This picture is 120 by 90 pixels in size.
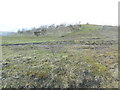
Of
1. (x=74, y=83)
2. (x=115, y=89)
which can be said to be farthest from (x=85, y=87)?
(x=115, y=89)

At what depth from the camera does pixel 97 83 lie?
7430 mm

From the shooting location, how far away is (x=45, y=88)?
7117 millimetres

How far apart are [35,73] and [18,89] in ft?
8.19

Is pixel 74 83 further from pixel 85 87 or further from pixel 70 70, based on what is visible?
pixel 70 70

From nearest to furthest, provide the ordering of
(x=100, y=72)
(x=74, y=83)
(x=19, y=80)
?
(x=74, y=83) < (x=19, y=80) < (x=100, y=72)

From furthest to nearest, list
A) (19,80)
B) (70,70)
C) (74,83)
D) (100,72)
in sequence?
(70,70) < (100,72) < (19,80) < (74,83)

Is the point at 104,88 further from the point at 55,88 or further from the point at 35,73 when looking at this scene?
the point at 35,73

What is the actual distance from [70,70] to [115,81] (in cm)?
394

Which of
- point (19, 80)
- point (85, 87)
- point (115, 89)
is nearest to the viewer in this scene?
point (115, 89)

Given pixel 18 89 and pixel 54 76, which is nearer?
pixel 18 89

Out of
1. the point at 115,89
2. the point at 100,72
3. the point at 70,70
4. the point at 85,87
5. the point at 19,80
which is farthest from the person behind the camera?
the point at 70,70

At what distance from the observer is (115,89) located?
6598 mm

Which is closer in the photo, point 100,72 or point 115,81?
point 115,81

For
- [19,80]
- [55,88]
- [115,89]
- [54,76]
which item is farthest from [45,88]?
[115,89]
